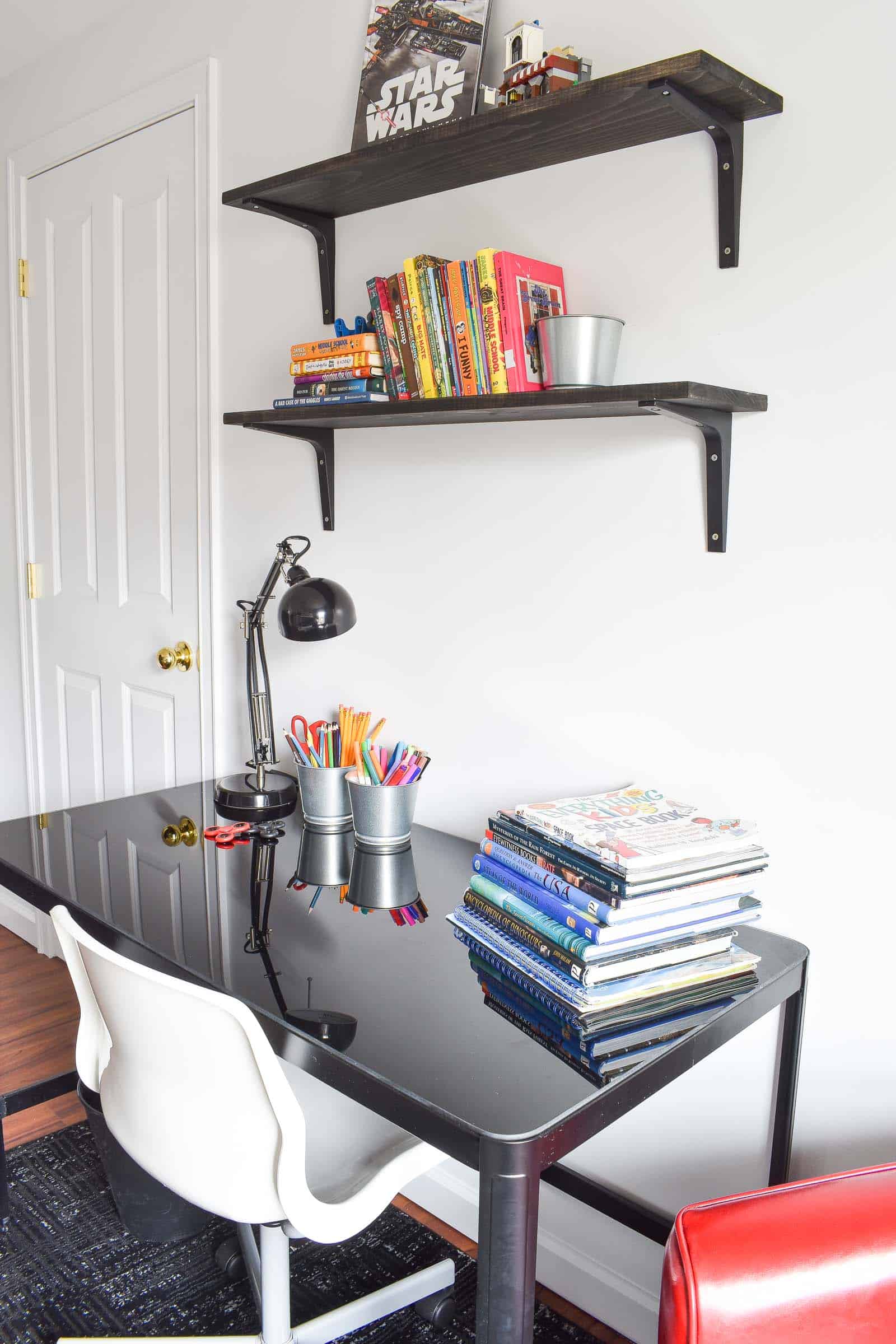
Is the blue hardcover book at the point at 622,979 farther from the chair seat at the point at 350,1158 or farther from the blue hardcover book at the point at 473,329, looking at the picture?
the blue hardcover book at the point at 473,329

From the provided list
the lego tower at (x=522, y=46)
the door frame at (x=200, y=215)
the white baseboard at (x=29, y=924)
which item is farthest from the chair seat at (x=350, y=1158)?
the white baseboard at (x=29, y=924)

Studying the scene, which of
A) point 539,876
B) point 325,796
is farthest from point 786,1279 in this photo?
point 325,796

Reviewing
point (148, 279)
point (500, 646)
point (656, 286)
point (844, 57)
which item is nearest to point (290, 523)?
point (500, 646)

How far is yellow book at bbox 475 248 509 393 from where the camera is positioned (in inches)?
58.7

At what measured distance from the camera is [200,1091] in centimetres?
121

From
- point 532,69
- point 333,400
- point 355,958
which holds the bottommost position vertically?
point 355,958

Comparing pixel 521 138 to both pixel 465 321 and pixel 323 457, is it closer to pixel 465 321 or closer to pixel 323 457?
pixel 465 321

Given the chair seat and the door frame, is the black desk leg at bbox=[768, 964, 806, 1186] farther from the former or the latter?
the door frame

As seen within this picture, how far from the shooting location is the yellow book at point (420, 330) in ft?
5.30

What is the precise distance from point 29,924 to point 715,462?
99.8 inches

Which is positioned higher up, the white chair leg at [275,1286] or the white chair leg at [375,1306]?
the white chair leg at [275,1286]

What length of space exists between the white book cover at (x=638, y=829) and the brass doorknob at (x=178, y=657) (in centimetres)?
128

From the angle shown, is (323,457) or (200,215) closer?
(323,457)

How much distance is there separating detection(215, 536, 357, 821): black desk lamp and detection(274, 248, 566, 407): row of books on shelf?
0.32 m
